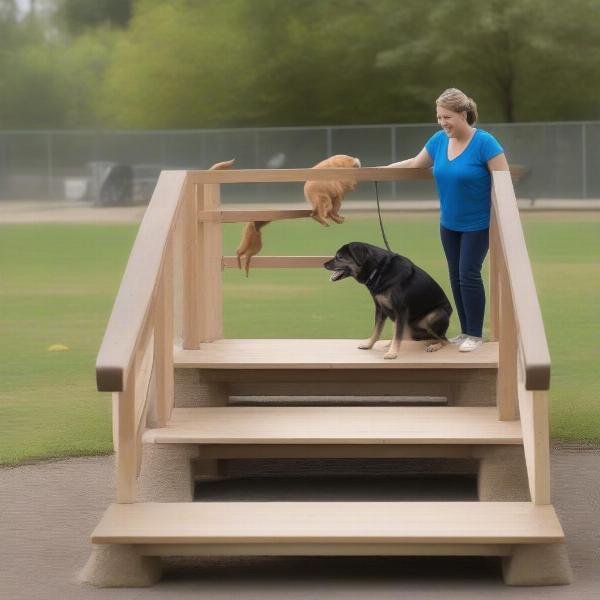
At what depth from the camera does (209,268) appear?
341 inches

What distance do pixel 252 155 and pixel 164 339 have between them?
40.1 meters

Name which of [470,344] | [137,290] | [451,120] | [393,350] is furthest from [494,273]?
[137,290]

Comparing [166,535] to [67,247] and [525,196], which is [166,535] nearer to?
[67,247]

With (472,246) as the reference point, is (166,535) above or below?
Answer: below

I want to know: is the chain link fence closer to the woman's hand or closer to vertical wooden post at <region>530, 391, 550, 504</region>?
the woman's hand

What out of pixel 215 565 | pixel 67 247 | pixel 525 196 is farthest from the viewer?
pixel 525 196

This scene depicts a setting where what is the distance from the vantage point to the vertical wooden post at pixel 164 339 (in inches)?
267

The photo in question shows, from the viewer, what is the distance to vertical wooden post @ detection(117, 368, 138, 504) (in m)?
5.91

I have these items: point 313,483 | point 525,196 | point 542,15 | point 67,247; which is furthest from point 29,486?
point 542,15

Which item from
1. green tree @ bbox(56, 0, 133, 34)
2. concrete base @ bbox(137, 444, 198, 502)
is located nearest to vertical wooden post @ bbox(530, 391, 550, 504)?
concrete base @ bbox(137, 444, 198, 502)

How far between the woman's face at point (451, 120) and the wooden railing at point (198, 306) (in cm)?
33

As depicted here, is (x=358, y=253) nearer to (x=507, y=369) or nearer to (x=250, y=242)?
(x=250, y=242)

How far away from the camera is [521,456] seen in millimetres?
6570

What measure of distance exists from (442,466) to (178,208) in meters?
2.23
